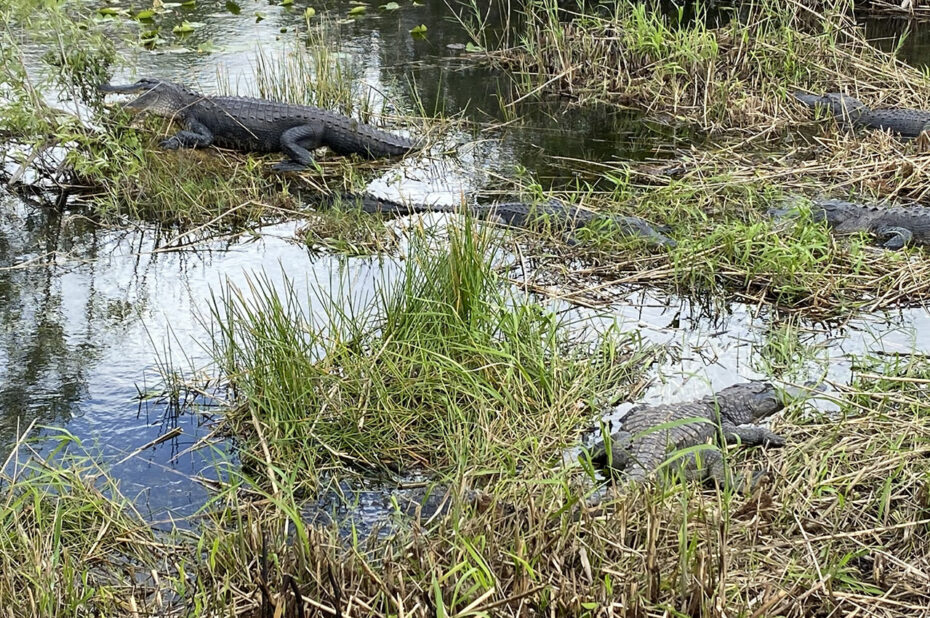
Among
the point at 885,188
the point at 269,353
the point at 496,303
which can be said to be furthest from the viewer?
the point at 885,188

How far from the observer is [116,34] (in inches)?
357

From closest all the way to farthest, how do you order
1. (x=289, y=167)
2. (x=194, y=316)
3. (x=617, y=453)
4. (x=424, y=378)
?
1. (x=617, y=453)
2. (x=424, y=378)
3. (x=194, y=316)
4. (x=289, y=167)

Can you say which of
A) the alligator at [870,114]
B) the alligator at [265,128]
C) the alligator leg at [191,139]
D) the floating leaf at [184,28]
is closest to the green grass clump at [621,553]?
the alligator at [265,128]

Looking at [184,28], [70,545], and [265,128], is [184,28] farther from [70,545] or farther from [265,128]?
[70,545]

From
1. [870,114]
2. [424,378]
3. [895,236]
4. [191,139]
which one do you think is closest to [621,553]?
[424,378]

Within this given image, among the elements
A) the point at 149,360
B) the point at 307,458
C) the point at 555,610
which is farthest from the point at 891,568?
the point at 149,360

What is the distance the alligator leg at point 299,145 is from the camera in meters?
6.66

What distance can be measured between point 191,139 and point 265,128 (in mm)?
543

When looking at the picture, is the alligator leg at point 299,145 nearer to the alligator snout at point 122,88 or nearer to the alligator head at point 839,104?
the alligator snout at point 122,88

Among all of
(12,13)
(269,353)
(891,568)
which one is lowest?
(891,568)

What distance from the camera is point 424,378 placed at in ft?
12.5

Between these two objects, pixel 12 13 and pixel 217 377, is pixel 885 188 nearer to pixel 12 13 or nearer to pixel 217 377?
pixel 217 377

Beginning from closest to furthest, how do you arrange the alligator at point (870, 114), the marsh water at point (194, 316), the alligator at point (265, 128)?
the marsh water at point (194, 316) < the alligator at point (265, 128) < the alligator at point (870, 114)

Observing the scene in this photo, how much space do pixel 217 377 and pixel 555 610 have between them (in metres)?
1.99
